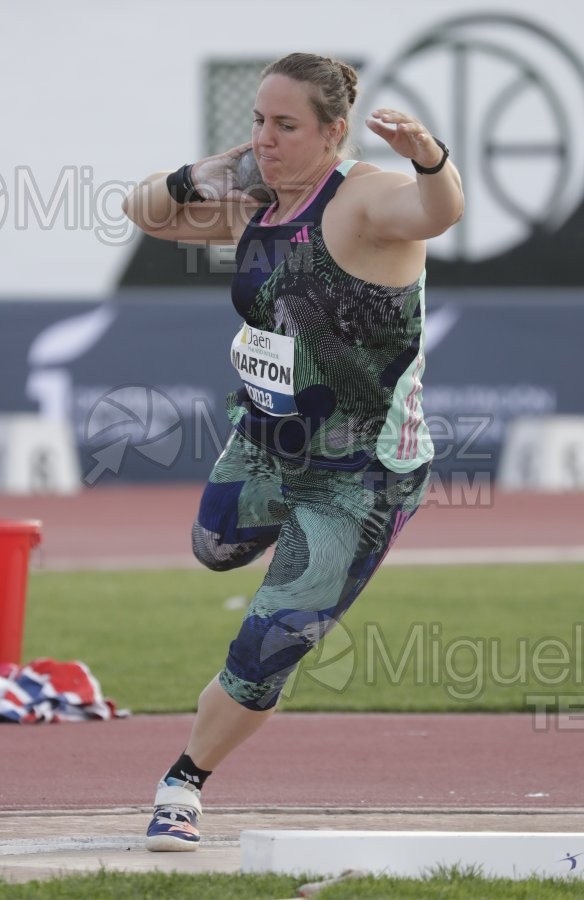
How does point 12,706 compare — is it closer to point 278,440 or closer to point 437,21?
point 278,440

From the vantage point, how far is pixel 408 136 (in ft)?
14.1

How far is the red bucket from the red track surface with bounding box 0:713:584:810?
2.03 feet

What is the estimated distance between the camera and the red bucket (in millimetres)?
8078

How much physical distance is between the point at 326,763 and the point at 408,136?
10.3 ft

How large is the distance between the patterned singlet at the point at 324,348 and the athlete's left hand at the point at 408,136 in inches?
15.9

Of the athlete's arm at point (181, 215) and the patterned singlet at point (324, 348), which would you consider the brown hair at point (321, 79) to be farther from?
the athlete's arm at point (181, 215)

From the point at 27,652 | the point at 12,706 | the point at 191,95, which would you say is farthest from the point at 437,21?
the point at 12,706

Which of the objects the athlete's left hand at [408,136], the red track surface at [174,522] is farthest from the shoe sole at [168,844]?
the red track surface at [174,522]

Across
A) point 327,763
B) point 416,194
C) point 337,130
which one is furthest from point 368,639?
point 416,194

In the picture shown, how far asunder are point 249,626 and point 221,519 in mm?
465

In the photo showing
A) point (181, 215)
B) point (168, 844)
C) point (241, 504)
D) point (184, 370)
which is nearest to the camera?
point (168, 844)

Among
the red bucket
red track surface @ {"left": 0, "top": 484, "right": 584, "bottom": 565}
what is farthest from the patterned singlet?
red track surface @ {"left": 0, "top": 484, "right": 584, "bottom": 565}

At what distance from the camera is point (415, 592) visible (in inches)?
478

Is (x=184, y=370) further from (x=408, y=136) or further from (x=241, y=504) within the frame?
(x=408, y=136)
